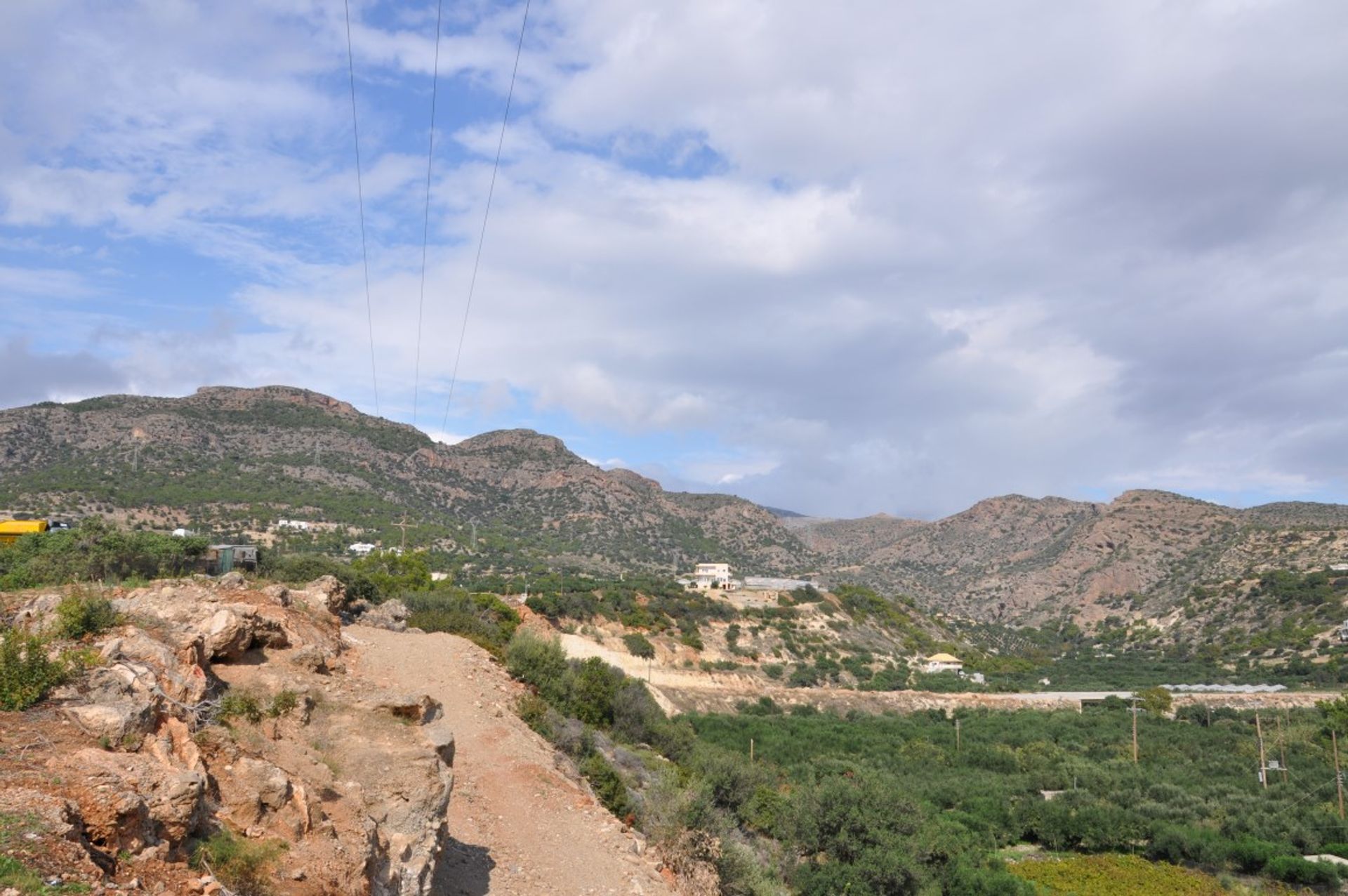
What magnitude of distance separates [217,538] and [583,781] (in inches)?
2101

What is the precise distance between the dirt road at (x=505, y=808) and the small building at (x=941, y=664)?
5844 centimetres

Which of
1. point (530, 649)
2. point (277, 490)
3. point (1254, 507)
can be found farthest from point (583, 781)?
point (1254, 507)

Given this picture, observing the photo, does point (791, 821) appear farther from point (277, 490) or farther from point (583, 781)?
point (277, 490)

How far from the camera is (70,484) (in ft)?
227

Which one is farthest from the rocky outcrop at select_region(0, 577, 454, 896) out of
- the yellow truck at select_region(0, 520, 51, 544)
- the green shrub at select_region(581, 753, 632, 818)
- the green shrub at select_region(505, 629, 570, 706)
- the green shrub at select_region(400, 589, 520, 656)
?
the yellow truck at select_region(0, 520, 51, 544)

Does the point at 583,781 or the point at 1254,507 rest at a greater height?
the point at 1254,507

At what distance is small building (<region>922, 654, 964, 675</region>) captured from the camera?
2835 inches

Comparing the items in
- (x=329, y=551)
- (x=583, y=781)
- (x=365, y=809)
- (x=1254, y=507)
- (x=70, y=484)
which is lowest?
(x=583, y=781)

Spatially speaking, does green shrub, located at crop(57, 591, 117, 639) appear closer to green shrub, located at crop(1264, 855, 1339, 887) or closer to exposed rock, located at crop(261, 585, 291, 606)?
exposed rock, located at crop(261, 585, 291, 606)

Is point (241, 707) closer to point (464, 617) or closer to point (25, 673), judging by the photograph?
point (25, 673)

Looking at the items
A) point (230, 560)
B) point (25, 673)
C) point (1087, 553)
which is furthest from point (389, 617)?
point (1087, 553)

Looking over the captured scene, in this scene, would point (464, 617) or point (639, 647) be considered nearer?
point (464, 617)

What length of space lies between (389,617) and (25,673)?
65.0ft

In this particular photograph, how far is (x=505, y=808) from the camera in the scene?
14.9 meters
